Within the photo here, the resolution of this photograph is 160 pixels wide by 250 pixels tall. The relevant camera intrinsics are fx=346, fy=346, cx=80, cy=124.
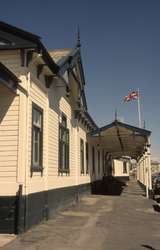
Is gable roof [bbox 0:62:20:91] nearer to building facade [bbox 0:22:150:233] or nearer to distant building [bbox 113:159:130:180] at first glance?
building facade [bbox 0:22:150:233]

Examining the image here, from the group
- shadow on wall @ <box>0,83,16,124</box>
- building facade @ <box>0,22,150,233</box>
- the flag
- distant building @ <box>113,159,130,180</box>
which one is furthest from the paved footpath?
distant building @ <box>113,159,130,180</box>

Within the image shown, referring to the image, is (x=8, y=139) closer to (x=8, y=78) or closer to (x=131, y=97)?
(x=8, y=78)

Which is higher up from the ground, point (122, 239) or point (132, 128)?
point (132, 128)

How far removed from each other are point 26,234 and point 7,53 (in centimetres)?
484

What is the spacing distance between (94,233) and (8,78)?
15.0ft

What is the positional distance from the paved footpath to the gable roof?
3.69m

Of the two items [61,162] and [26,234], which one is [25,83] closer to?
[26,234]

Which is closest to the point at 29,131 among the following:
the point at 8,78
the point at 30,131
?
the point at 30,131

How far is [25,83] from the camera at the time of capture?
936 cm

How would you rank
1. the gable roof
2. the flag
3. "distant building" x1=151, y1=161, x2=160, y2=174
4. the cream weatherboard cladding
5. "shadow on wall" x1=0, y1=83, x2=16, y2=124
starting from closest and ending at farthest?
the gable roof → the cream weatherboard cladding → "shadow on wall" x1=0, y1=83, x2=16, y2=124 → the flag → "distant building" x1=151, y1=161, x2=160, y2=174

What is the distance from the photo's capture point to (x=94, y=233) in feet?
29.8

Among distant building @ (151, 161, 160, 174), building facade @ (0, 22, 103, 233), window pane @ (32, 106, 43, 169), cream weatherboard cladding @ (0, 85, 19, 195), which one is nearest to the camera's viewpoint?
building facade @ (0, 22, 103, 233)

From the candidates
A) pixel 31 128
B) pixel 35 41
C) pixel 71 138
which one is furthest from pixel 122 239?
pixel 71 138

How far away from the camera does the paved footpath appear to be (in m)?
7.67
